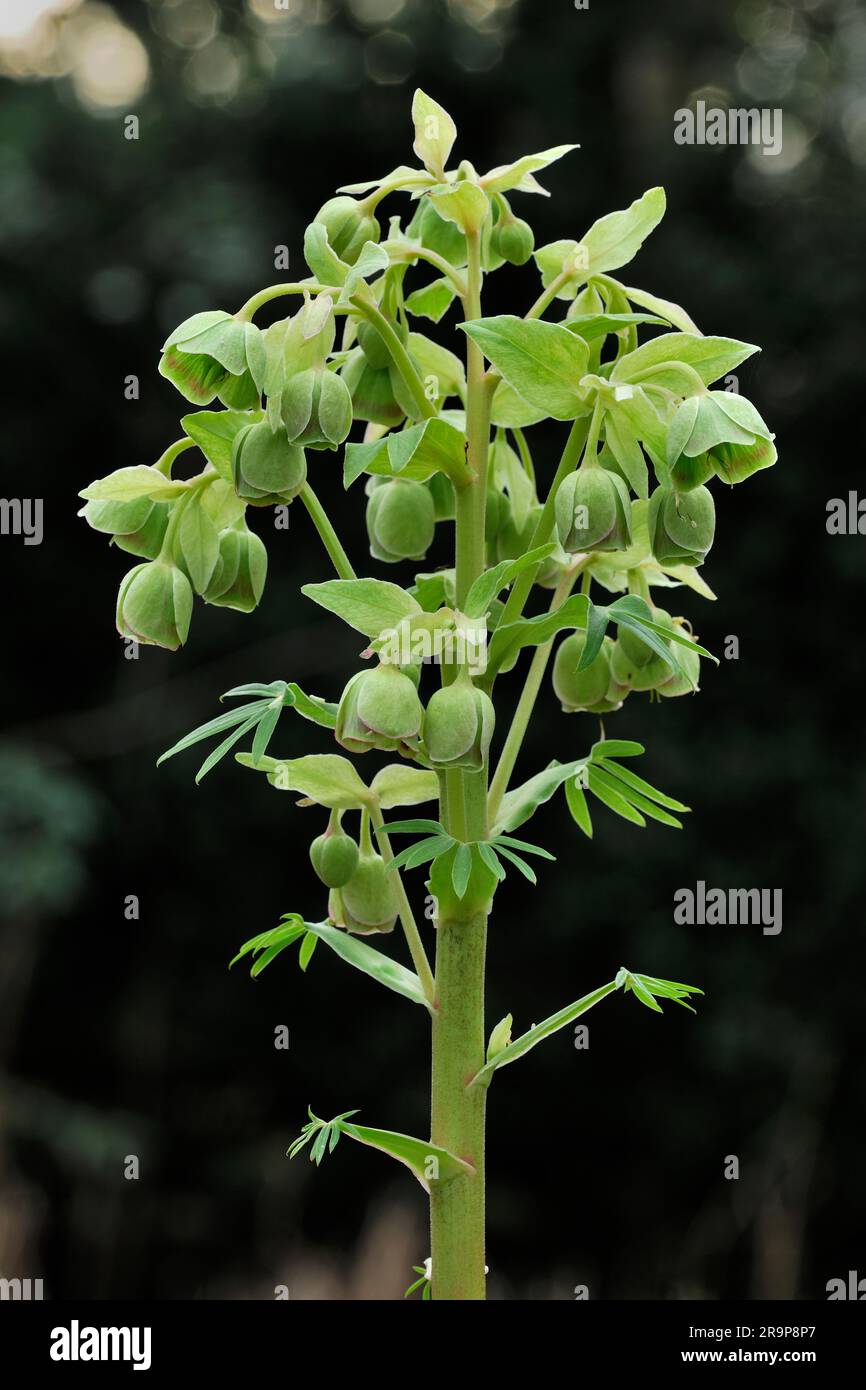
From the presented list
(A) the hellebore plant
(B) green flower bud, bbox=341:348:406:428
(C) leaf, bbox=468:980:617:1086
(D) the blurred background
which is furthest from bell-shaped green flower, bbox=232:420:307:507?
(D) the blurred background

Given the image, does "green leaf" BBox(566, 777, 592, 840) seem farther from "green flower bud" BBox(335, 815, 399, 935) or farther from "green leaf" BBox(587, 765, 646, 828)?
"green flower bud" BBox(335, 815, 399, 935)

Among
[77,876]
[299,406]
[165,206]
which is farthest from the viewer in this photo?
[165,206]

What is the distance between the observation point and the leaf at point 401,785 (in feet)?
2.92

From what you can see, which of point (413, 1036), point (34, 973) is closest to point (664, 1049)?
point (413, 1036)

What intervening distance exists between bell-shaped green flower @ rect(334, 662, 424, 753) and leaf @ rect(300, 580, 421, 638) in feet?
0.13

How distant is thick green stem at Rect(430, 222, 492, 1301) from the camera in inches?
31.9

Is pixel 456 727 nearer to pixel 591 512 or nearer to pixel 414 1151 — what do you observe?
pixel 591 512

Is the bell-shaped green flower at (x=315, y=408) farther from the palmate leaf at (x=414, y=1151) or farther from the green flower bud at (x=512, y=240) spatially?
the palmate leaf at (x=414, y=1151)

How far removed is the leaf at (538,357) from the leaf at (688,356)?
27 millimetres

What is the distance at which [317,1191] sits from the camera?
3.26m

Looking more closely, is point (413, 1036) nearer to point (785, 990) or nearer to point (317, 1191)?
point (317, 1191)

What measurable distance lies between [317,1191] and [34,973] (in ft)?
2.75

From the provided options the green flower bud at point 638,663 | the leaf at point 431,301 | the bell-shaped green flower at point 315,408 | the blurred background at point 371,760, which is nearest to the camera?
the bell-shaped green flower at point 315,408

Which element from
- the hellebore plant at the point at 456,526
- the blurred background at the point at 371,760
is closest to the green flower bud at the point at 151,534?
the hellebore plant at the point at 456,526
